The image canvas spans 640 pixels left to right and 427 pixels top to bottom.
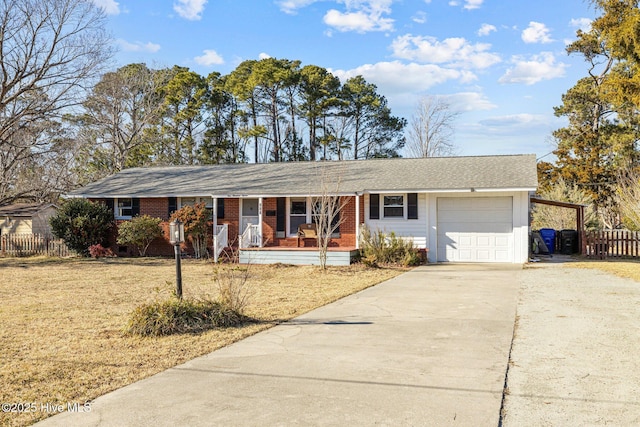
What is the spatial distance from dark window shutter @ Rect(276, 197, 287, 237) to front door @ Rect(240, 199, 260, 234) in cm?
108

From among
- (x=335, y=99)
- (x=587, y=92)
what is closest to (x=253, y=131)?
(x=335, y=99)

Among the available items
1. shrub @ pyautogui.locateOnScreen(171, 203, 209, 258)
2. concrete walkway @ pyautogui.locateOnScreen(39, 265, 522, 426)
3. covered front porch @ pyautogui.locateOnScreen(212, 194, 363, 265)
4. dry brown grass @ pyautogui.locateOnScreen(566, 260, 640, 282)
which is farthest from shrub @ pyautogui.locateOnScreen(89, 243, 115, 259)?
dry brown grass @ pyautogui.locateOnScreen(566, 260, 640, 282)

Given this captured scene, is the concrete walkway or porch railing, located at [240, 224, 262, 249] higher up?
porch railing, located at [240, 224, 262, 249]

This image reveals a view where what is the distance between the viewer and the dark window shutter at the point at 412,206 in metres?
18.7

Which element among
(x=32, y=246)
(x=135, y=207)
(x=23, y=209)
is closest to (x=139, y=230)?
(x=135, y=207)

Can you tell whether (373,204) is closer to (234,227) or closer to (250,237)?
(250,237)

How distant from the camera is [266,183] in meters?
21.2

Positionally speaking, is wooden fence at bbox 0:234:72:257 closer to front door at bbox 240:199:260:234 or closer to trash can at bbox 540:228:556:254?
front door at bbox 240:199:260:234

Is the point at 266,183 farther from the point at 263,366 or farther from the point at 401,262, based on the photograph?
the point at 263,366

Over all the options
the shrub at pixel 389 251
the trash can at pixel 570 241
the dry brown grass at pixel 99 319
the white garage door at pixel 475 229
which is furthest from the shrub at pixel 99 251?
the trash can at pixel 570 241

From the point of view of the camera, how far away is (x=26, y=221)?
2722cm

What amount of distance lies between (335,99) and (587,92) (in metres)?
17.2

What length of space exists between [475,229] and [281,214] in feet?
24.0

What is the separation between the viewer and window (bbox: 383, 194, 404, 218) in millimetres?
19000
